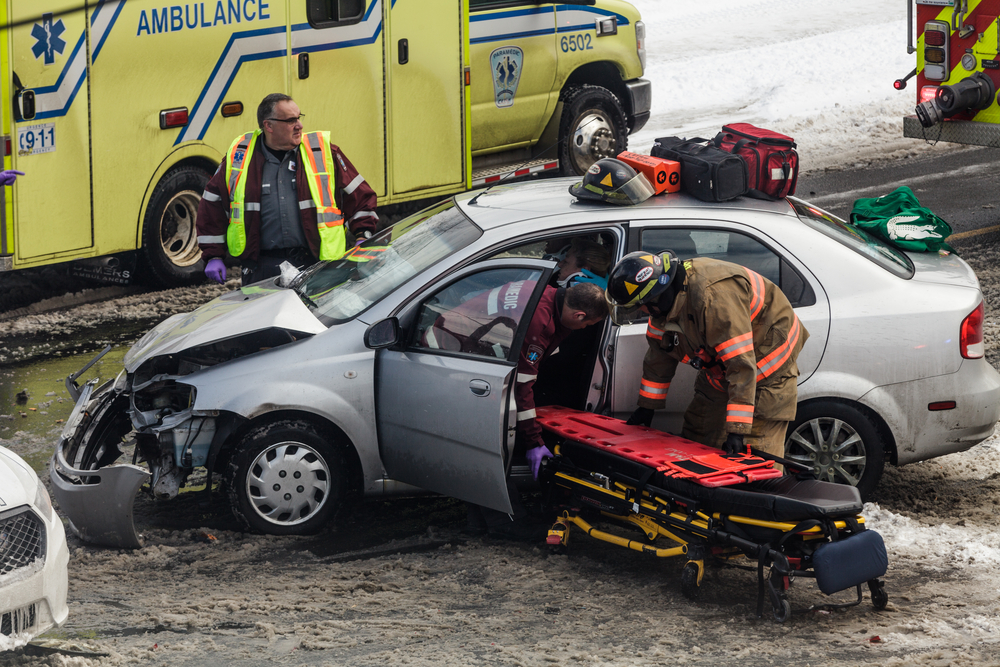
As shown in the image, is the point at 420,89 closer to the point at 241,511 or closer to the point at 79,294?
the point at 79,294

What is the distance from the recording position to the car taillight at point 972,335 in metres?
5.74

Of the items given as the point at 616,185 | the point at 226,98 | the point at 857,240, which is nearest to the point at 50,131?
the point at 226,98

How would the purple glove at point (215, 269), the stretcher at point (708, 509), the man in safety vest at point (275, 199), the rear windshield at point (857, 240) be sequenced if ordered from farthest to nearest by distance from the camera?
the purple glove at point (215, 269)
the man in safety vest at point (275, 199)
the rear windshield at point (857, 240)
the stretcher at point (708, 509)

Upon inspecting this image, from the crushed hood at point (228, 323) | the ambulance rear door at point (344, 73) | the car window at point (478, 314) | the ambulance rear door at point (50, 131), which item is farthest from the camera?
the ambulance rear door at point (344, 73)

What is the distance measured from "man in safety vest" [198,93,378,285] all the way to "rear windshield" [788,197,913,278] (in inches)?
102

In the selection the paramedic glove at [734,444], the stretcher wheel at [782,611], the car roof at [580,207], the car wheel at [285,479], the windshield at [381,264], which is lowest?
the stretcher wheel at [782,611]

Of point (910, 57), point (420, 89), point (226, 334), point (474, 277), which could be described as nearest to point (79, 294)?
point (420, 89)

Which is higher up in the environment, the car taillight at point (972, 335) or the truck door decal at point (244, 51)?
the truck door decal at point (244, 51)

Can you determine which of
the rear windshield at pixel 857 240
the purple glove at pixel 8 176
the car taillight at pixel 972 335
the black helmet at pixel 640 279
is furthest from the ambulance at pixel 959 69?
the purple glove at pixel 8 176

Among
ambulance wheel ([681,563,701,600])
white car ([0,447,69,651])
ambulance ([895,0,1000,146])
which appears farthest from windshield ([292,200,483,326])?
ambulance ([895,0,1000,146])

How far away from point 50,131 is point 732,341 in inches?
221

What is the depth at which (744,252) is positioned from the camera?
5703 mm

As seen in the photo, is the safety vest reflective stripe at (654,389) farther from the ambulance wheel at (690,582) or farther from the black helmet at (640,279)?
the ambulance wheel at (690,582)

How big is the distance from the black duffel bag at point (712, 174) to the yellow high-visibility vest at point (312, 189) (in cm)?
211
